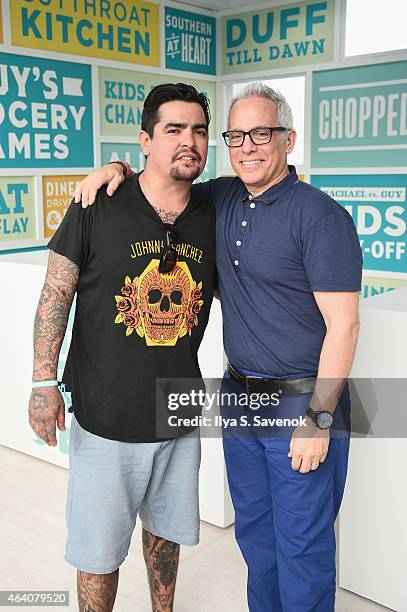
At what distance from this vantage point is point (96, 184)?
5.51 ft

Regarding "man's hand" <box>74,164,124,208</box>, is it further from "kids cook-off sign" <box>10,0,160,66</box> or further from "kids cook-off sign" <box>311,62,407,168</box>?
"kids cook-off sign" <box>311,62,407,168</box>

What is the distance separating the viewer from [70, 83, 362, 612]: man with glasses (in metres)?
1.53

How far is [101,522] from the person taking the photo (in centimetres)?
172

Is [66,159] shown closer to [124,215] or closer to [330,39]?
[330,39]

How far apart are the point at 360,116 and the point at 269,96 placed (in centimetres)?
398

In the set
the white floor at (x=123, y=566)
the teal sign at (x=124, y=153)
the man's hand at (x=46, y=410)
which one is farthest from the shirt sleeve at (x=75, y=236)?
the teal sign at (x=124, y=153)

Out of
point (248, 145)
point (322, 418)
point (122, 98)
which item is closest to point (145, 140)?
point (248, 145)

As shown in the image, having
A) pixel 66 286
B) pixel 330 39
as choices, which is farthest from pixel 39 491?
pixel 330 39

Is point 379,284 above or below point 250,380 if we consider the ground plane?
below

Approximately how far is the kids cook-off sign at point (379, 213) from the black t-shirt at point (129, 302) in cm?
374

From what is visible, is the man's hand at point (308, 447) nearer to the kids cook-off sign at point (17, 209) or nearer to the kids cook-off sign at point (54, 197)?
the kids cook-off sign at point (17, 209)

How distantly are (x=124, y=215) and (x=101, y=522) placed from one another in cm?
78

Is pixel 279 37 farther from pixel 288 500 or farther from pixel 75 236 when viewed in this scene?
pixel 288 500

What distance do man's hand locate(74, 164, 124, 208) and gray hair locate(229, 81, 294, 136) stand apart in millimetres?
348
